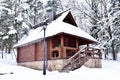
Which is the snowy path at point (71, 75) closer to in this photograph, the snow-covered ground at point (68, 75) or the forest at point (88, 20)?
the snow-covered ground at point (68, 75)

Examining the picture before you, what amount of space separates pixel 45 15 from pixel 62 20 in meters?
18.5

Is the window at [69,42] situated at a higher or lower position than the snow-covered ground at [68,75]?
higher

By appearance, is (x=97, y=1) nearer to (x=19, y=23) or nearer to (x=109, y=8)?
(x=109, y=8)

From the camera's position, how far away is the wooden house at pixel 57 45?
2025cm

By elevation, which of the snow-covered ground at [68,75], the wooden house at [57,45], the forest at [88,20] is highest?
the forest at [88,20]

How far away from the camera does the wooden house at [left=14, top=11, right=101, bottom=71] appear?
2025 cm

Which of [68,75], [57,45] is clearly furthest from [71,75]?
[57,45]

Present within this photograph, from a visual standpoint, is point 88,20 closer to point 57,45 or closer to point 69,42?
point 69,42

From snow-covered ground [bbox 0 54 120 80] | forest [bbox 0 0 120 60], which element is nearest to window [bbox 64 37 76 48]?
snow-covered ground [bbox 0 54 120 80]

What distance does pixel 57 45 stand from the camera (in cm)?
2409

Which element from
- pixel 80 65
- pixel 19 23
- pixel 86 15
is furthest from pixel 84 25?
pixel 80 65

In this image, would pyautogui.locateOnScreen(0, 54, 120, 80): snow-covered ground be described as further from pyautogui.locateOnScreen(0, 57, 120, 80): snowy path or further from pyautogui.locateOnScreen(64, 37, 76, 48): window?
pyautogui.locateOnScreen(64, 37, 76, 48): window

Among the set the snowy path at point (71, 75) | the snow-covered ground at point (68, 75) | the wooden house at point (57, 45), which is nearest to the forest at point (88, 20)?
the wooden house at point (57, 45)

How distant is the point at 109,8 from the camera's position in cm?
3603
